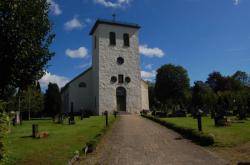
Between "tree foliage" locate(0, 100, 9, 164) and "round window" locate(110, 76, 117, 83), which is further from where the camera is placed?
"round window" locate(110, 76, 117, 83)

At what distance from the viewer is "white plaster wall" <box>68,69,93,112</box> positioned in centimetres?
5050

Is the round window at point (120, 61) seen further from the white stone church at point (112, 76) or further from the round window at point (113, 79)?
the round window at point (113, 79)

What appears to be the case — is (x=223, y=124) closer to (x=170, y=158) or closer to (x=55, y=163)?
(x=170, y=158)

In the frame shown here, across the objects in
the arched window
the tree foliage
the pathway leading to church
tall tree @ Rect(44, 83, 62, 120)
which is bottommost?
the pathway leading to church

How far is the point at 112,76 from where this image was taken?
160 ft

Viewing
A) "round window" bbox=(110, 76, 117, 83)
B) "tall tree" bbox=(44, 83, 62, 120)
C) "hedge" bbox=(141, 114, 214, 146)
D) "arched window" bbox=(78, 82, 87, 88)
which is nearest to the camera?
"hedge" bbox=(141, 114, 214, 146)

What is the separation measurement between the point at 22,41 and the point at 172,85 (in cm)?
5949

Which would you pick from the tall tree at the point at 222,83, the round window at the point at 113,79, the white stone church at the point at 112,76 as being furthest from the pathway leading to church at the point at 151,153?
the tall tree at the point at 222,83

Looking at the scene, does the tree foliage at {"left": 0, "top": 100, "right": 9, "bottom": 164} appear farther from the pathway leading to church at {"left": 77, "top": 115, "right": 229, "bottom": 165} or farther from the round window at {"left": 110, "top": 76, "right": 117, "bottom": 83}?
the round window at {"left": 110, "top": 76, "right": 117, "bottom": 83}

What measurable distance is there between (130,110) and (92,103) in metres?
6.47

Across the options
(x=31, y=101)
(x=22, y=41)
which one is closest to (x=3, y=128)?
(x=22, y=41)

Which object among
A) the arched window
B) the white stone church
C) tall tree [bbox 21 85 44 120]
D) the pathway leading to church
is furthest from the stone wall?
the pathway leading to church

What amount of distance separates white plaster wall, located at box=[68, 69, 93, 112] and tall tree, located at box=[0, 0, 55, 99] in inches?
1444

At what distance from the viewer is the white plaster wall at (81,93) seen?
5050 centimetres
